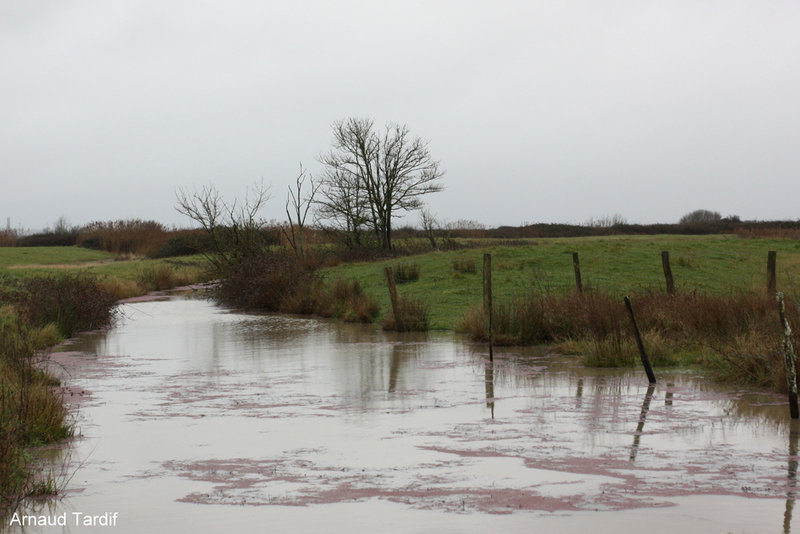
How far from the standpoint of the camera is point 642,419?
1109 cm

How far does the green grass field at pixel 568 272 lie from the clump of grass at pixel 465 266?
225 mm

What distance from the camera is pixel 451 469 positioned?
28.5 ft

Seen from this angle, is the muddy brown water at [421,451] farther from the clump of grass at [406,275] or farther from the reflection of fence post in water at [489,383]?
the clump of grass at [406,275]

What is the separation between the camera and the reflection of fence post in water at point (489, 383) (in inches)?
500

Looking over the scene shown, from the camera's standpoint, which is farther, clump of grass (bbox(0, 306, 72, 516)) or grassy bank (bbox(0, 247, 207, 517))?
grassy bank (bbox(0, 247, 207, 517))

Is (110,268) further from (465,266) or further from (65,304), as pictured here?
(65,304)

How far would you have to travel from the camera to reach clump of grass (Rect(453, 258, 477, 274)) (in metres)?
33.6

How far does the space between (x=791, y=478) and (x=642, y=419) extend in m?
3.10

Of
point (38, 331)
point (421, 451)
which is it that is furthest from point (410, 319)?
point (421, 451)

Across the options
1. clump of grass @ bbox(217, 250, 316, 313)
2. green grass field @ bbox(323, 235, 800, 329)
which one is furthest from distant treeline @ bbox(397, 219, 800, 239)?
clump of grass @ bbox(217, 250, 316, 313)

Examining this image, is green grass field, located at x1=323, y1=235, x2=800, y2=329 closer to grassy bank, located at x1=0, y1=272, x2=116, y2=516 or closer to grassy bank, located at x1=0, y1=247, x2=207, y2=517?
grassy bank, located at x1=0, y1=272, x2=116, y2=516

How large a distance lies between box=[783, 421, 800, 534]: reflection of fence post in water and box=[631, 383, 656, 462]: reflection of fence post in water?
1.44m

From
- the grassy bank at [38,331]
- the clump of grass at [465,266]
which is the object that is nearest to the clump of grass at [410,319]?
the grassy bank at [38,331]

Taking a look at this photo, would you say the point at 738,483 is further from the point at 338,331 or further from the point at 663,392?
the point at 338,331
